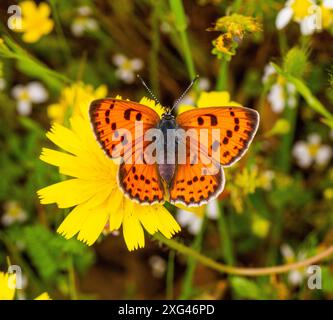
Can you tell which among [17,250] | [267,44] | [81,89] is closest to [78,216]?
[81,89]

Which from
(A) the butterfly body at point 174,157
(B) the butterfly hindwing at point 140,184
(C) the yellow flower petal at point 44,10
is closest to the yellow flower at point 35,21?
(C) the yellow flower petal at point 44,10

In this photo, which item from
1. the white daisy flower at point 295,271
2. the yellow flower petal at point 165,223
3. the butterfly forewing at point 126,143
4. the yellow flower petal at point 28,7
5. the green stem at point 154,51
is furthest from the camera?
the yellow flower petal at point 28,7

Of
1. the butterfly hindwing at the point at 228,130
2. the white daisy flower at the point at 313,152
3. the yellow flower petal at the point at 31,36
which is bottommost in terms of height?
the butterfly hindwing at the point at 228,130

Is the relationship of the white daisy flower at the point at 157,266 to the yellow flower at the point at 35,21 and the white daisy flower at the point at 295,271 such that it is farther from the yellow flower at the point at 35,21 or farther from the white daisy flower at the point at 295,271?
the yellow flower at the point at 35,21

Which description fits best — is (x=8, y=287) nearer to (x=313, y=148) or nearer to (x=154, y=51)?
(x=154, y=51)

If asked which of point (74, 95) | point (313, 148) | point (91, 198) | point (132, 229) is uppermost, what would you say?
point (74, 95)

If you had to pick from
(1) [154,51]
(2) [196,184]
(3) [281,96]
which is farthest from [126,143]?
(1) [154,51]

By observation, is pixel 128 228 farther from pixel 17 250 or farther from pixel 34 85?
pixel 34 85
